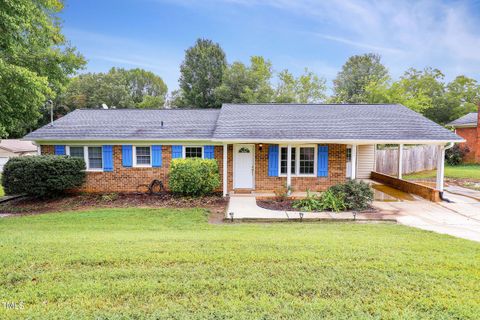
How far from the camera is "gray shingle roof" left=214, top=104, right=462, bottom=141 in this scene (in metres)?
11.4

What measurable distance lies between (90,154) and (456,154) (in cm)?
2807

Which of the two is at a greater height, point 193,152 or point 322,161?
point 193,152

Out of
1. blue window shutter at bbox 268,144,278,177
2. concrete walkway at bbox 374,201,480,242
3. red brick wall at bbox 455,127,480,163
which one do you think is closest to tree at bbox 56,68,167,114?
blue window shutter at bbox 268,144,278,177

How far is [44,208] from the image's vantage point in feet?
34.1

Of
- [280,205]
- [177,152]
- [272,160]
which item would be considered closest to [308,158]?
[272,160]

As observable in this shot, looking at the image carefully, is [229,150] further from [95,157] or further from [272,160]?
[95,157]

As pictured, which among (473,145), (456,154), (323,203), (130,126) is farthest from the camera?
(473,145)

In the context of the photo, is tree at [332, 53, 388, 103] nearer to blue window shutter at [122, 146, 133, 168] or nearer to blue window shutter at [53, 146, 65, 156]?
blue window shutter at [122, 146, 133, 168]

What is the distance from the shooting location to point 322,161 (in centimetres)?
1223

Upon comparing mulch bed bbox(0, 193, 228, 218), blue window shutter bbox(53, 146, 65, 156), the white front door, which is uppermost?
blue window shutter bbox(53, 146, 65, 156)

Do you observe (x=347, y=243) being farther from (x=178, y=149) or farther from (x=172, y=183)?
(x=178, y=149)

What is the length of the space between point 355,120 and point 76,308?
12.7m

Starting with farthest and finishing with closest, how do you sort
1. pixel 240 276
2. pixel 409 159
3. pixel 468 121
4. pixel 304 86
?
pixel 304 86 < pixel 468 121 < pixel 409 159 < pixel 240 276

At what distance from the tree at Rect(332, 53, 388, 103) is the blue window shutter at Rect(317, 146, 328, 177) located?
28.8 m
